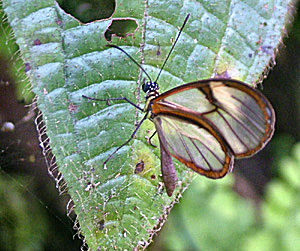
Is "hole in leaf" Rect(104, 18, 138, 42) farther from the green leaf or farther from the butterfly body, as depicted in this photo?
the butterfly body

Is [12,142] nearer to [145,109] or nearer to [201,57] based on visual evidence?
[145,109]

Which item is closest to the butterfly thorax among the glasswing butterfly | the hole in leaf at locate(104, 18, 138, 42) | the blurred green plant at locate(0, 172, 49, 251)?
the glasswing butterfly

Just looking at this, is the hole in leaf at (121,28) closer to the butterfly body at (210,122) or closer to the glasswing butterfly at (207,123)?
the glasswing butterfly at (207,123)

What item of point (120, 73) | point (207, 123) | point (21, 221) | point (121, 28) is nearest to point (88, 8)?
point (121, 28)

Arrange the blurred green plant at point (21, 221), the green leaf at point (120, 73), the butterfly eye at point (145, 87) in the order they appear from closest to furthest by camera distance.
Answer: the green leaf at point (120, 73) → the butterfly eye at point (145, 87) → the blurred green plant at point (21, 221)

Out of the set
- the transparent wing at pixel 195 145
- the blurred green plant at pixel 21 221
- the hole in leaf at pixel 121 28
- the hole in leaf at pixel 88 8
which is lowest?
the blurred green plant at pixel 21 221

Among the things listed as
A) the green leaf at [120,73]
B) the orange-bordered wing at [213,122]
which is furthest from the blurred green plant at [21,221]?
the orange-bordered wing at [213,122]

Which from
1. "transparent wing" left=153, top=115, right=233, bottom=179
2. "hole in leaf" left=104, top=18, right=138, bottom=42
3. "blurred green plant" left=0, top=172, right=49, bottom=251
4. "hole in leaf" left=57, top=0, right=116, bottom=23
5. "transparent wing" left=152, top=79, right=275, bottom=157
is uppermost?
"hole in leaf" left=57, top=0, right=116, bottom=23

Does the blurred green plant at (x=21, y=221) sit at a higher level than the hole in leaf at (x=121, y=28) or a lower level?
lower
